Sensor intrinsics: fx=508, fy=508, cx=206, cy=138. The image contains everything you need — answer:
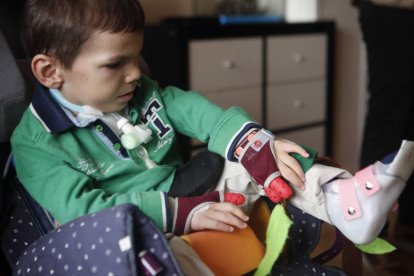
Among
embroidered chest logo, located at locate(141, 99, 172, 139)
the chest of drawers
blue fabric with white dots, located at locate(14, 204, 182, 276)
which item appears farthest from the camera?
the chest of drawers

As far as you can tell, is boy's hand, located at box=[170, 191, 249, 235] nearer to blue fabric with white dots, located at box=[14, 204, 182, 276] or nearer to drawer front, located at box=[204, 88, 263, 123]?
blue fabric with white dots, located at box=[14, 204, 182, 276]

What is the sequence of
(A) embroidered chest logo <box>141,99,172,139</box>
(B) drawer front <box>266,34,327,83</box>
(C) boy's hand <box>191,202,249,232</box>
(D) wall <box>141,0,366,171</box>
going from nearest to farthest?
(C) boy's hand <box>191,202,249,232</box>
(A) embroidered chest logo <box>141,99,172,139</box>
(B) drawer front <box>266,34,327,83</box>
(D) wall <box>141,0,366,171</box>

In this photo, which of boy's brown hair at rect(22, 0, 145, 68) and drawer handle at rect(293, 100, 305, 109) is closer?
boy's brown hair at rect(22, 0, 145, 68)

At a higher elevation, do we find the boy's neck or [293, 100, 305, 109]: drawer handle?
the boy's neck

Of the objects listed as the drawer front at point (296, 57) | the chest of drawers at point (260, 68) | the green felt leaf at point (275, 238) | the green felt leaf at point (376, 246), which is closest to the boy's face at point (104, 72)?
the green felt leaf at point (275, 238)

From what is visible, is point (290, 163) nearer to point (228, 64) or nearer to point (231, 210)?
point (231, 210)

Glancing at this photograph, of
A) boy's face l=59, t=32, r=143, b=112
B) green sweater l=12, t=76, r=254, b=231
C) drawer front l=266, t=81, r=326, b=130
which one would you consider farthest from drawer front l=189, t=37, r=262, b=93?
boy's face l=59, t=32, r=143, b=112

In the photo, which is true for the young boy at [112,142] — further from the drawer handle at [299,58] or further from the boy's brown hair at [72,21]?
the drawer handle at [299,58]

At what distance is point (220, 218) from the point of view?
71cm

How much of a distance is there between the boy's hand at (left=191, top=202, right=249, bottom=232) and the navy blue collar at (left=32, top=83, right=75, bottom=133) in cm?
27

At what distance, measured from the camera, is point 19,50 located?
1351mm

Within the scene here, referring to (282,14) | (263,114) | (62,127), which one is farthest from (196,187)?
(282,14)

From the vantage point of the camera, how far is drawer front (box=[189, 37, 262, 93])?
5.92ft

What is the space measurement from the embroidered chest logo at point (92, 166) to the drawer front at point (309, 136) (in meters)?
1.35
